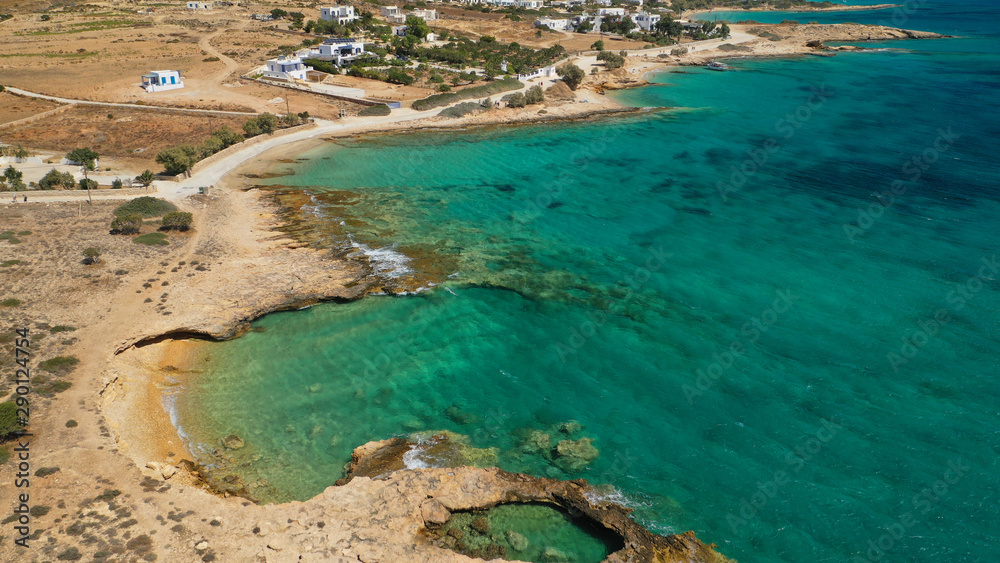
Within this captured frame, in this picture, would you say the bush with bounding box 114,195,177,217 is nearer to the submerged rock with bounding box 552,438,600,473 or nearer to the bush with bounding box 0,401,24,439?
the bush with bounding box 0,401,24,439

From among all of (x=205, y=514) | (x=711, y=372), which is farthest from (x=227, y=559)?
(x=711, y=372)

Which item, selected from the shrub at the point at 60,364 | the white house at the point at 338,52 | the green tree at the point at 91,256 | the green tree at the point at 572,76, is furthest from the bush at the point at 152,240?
the green tree at the point at 572,76

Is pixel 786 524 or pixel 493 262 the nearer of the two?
pixel 786 524

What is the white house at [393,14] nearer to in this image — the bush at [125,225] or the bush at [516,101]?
the bush at [516,101]

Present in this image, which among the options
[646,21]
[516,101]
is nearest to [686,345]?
[516,101]

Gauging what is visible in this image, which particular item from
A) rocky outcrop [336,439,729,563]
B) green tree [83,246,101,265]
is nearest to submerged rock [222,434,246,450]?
rocky outcrop [336,439,729,563]

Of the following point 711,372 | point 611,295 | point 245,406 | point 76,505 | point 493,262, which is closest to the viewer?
Result: point 76,505

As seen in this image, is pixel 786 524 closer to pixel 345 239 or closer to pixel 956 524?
pixel 956 524
